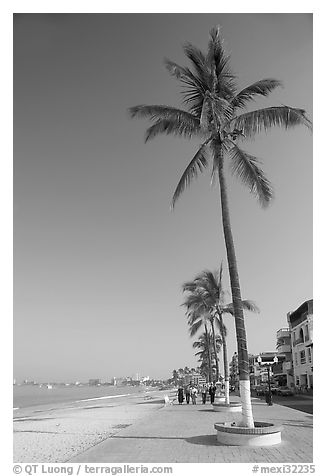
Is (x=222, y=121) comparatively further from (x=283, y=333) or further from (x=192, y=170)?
(x=283, y=333)

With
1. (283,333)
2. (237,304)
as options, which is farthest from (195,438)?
(283,333)

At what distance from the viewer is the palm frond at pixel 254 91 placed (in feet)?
40.0

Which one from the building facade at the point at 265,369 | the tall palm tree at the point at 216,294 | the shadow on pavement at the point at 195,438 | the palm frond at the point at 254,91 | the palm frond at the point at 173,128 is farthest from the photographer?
the building facade at the point at 265,369

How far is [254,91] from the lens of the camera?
41.8 ft

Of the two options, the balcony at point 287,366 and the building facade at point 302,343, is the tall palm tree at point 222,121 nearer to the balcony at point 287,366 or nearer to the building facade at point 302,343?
the building facade at point 302,343

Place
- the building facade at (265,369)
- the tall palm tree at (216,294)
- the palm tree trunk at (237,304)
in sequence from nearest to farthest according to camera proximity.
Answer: the palm tree trunk at (237,304) → the tall palm tree at (216,294) → the building facade at (265,369)

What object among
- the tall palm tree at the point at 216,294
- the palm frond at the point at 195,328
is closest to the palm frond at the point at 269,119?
the tall palm tree at the point at 216,294

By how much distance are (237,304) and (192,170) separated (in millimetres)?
4265

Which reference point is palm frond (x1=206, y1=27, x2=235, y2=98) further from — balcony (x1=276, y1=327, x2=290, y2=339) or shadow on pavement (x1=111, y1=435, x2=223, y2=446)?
balcony (x1=276, y1=327, x2=290, y2=339)
